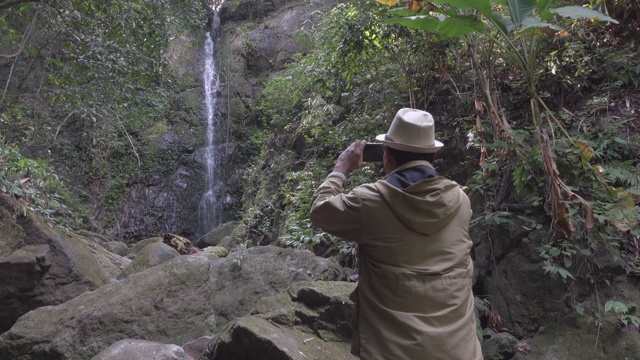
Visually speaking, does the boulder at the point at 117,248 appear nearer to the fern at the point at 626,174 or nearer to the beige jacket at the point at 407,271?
the fern at the point at 626,174

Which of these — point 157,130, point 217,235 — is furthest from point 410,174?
point 157,130

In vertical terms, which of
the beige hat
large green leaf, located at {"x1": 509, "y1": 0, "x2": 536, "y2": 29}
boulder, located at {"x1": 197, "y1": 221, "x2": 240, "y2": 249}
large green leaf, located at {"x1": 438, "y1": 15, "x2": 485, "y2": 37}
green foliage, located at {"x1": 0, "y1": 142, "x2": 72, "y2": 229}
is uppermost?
large green leaf, located at {"x1": 509, "y1": 0, "x2": 536, "y2": 29}

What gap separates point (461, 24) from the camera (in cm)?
367

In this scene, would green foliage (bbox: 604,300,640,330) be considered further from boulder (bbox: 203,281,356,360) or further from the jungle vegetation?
boulder (bbox: 203,281,356,360)

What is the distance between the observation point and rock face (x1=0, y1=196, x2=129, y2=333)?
5656 millimetres

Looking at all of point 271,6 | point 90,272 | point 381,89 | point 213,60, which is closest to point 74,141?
point 213,60

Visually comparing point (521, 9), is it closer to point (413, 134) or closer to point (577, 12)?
point (577, 12)

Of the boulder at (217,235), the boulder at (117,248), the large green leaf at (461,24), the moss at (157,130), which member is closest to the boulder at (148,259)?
the boulder at (117,248)

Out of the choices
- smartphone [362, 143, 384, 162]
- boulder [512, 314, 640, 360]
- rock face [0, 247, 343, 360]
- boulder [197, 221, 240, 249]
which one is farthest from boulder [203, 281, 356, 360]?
boulder [197, 221, 240, 249]

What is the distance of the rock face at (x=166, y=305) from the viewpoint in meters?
4.19

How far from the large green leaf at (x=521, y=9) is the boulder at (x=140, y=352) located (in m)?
3.49

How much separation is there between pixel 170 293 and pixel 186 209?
12630 millimetres

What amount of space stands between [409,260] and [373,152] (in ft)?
1.72

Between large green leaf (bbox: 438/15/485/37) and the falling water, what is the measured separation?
1404cm
